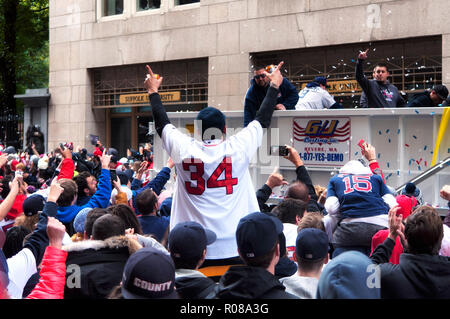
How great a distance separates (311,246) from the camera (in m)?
3.41

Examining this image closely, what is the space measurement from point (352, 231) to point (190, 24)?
1335 centimetres

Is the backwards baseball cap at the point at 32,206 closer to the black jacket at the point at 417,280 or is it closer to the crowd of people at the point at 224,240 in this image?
the crowd of people at the point at 224,240

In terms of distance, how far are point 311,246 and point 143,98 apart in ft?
54.0

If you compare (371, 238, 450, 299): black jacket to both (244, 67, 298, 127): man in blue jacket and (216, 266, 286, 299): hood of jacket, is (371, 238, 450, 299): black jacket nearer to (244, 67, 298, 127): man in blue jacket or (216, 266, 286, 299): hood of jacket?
(216, 266, 286, 299): hood of jacket

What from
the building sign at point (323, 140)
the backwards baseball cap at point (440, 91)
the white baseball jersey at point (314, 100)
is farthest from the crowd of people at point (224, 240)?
the backwards baseball cap at point (440, 91)

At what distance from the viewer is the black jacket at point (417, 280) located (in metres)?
3.22

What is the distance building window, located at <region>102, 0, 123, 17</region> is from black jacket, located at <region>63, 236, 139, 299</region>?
17171 millimetres

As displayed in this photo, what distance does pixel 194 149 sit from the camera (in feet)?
13.9

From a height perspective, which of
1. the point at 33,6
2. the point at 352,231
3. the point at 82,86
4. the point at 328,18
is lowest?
the point at 352,231

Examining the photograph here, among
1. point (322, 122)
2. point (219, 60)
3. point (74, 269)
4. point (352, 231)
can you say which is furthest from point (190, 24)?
point (74, 269)

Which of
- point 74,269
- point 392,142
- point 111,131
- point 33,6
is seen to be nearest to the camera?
point 74,269

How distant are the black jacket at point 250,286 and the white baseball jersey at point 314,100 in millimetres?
5600

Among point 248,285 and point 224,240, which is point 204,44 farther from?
point 248,285
